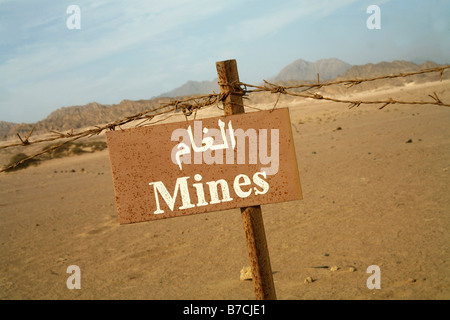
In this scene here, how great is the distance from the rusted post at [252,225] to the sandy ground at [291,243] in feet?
7.11

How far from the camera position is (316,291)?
4.50 m

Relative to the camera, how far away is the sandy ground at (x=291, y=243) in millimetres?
4789

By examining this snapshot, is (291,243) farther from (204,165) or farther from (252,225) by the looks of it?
(204,165)

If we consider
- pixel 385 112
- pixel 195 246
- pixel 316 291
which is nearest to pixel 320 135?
pixel 385 112

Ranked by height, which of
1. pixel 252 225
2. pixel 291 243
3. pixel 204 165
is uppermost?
pixel 204 165

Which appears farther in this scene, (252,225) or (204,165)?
(252,225)

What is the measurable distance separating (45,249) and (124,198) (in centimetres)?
629

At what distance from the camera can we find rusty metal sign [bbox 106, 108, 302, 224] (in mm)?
2250

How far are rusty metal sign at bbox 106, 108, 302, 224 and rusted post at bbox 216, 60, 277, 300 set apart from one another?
143mm

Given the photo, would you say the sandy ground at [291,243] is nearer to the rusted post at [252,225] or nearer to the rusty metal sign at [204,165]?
the rusted post at [252,225]

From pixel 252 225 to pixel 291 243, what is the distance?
3819 millimetres

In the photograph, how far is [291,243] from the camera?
604cm

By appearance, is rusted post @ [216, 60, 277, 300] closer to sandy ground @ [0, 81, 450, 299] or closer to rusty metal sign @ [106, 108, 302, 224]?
rusty metal sign @ [106, 108, 302, 224]

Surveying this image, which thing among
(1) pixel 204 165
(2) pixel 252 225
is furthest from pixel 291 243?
(1) pixel 204 165
